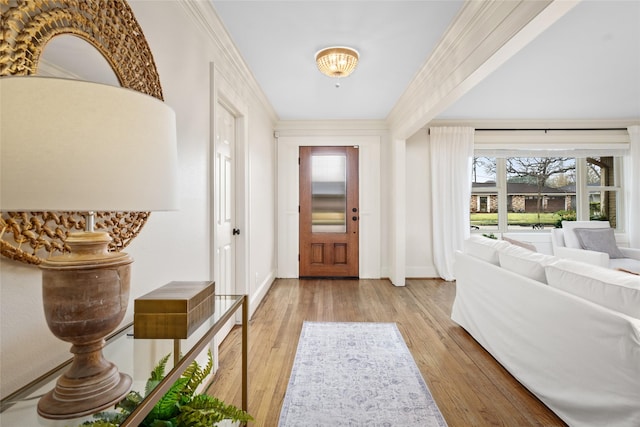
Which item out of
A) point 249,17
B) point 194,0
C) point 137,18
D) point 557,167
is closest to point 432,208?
point 557,167

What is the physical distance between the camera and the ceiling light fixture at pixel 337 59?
103 inches

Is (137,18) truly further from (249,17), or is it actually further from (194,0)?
(249,17)

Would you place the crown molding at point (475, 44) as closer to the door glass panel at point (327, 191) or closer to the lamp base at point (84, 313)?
the door glass panel at point (327, 191)

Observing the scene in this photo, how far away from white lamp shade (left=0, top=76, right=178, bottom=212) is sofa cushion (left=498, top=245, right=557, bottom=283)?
2.27 m

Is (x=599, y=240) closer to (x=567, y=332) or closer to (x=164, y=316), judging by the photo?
(x=567, y=332)

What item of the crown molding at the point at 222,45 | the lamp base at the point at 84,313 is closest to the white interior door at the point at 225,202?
the crown molding at the point at 222,45

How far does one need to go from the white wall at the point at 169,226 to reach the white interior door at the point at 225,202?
385mm

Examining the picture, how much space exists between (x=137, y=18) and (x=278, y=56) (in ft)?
5.18

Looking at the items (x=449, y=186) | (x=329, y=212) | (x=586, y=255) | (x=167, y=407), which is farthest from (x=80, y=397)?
(x=586, y=255)

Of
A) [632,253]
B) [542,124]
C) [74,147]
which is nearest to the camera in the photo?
[74,147]

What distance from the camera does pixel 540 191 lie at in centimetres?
534

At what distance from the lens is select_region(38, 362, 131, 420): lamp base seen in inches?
26.5

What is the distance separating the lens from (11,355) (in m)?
0.82

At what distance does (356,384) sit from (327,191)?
332 centimetres
